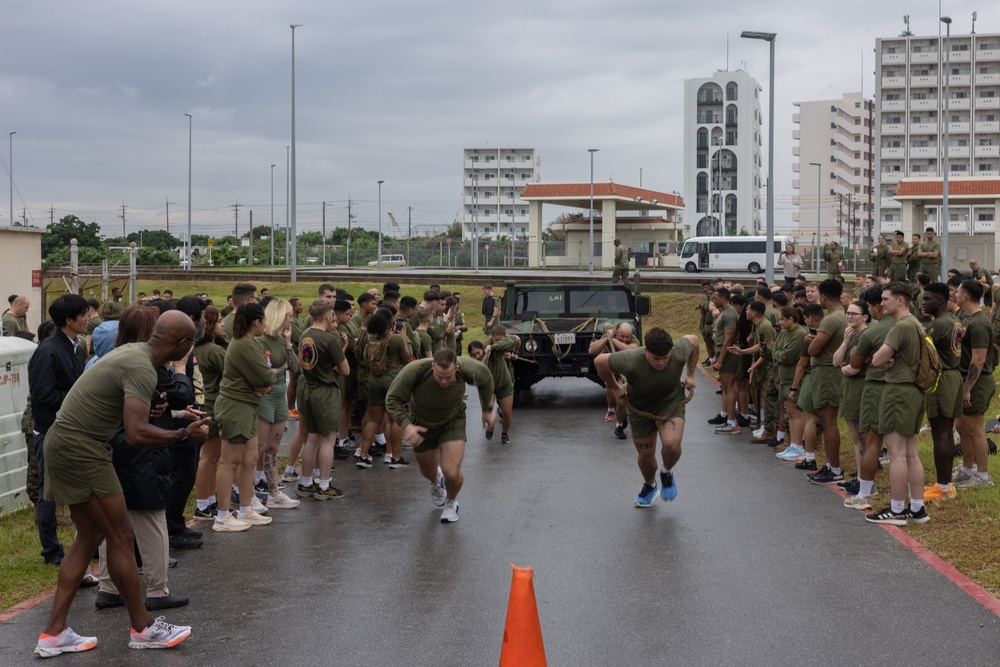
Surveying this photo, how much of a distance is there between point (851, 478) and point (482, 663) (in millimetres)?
6268

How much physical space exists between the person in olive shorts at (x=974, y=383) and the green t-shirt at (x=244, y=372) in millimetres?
6331

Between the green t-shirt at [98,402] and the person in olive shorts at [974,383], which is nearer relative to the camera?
the green t-shirt at [98,402]

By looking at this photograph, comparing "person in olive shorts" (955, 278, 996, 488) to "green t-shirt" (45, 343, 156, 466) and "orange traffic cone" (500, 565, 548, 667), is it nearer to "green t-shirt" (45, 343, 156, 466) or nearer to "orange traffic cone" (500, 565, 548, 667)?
"orange traffic cone" (500, 565, 548, 667)

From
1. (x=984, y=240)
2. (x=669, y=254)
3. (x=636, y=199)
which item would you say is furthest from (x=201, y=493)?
(x=669, y=254)

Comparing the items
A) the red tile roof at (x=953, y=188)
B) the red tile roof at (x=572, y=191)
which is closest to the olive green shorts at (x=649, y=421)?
the red tile roof at (x=953, y=188)

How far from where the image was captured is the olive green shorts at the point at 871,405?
9242 millimetres

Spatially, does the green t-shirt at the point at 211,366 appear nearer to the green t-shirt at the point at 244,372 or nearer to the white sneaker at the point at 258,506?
the green t-shirt at the point at 244,372

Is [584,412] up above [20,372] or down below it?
below

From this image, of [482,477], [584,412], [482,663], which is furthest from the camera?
[584,412]

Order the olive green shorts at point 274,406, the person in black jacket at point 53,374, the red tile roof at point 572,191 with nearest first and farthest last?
1. the person in black jacket at point 53,374
2. the olive green shorts at point 274,406
3. the red tile roof at point 572,191

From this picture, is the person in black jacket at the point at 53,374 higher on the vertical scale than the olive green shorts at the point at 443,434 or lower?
higher

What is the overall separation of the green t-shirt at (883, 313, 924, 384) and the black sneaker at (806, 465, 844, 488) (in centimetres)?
226

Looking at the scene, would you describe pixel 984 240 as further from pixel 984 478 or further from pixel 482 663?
pixel 482 663

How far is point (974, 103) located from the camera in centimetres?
9706
